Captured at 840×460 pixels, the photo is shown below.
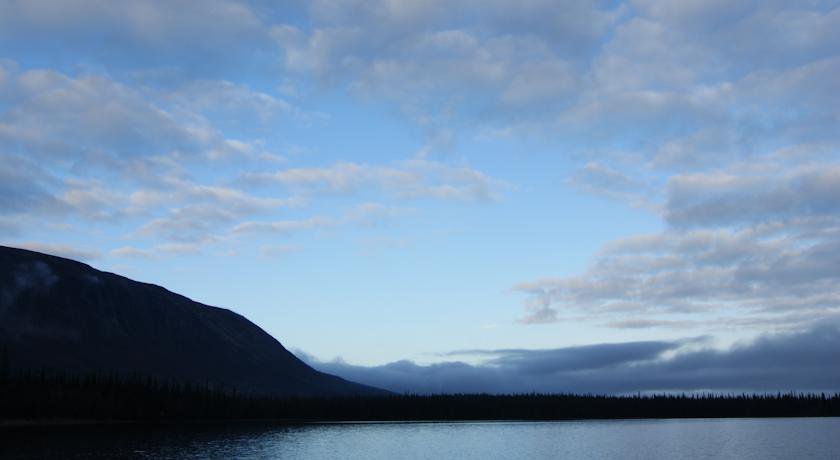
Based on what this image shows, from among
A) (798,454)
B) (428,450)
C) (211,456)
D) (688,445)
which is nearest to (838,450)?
(798,454)

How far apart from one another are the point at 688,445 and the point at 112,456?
135 metres

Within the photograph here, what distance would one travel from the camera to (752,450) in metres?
168

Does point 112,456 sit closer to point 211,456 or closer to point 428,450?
point 211,456

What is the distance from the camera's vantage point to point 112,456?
5133 inches

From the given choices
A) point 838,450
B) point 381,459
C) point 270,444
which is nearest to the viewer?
point 381,459

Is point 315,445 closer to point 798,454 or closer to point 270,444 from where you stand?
point 270,444

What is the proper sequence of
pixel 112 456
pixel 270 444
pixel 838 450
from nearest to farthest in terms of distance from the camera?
pixel 112 456
pixel 838 450
pixel 270 444

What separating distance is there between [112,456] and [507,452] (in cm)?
8166

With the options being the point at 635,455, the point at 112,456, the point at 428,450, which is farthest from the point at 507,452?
the point at 112,456

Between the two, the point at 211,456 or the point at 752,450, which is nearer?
the point at 211,456

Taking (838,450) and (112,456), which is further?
(838,450)

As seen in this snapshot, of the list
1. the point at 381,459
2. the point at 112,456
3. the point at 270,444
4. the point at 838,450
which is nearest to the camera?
the point at 112,456

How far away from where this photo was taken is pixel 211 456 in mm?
137250

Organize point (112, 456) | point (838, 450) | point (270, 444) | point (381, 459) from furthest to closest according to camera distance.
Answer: point (270, 444) < point (838, 450) < point (381, 459) < point (112, 456)
